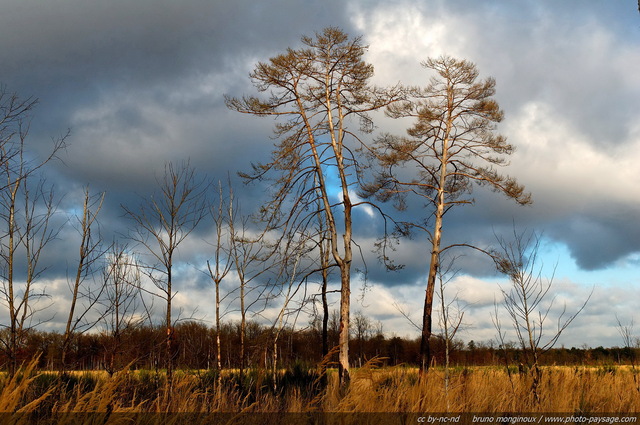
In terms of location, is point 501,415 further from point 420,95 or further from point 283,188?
point 420,95

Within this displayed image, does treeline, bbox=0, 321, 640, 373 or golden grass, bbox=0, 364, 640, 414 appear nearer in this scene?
golden grass, bbox=0, 364, 640, 414

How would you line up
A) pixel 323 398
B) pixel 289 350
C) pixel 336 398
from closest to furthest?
1. pixel 323 398
2. pixel 336 398
3. pixel 289 350

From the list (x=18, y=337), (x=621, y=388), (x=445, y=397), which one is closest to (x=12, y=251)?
(x=18, y=337)

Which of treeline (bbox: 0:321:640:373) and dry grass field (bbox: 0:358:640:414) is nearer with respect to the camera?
dry grass field (bbox: 0:358:640:414)

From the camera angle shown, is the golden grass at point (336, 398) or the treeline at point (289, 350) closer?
the golden grass at point (336, 398)

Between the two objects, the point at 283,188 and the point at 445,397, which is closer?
the point at 445,397

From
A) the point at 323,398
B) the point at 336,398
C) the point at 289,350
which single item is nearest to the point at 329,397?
the point at 323,398

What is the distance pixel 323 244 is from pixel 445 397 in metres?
8.64

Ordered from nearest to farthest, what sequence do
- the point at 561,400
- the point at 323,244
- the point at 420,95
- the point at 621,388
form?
the point at 561,400, the point at 621,388, the point at 323,244, the point at 420,95

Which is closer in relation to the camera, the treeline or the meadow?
the meadow

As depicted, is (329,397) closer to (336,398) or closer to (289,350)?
(336,398)

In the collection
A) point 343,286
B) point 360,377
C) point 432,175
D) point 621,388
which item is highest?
point 432,175

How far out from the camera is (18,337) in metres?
9.32

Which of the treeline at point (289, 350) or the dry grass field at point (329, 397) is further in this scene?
the treeline at point (289, 350)
